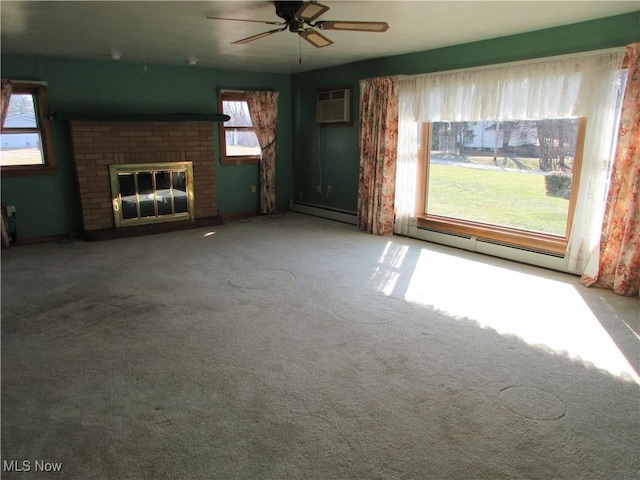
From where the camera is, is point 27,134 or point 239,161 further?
point 239,161

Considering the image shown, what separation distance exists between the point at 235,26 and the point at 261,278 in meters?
2.24

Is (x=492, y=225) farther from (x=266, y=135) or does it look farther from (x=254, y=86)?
(x=254, y=86)

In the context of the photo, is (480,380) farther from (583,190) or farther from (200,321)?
(583,190)

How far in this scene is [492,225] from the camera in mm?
4879

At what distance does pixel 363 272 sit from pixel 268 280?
3.01 feet

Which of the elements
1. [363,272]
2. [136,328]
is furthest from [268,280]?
[136,328]

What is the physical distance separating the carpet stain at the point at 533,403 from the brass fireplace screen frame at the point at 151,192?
16.4 feet

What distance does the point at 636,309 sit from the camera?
10.9 ft

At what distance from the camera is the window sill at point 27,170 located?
5.06 m

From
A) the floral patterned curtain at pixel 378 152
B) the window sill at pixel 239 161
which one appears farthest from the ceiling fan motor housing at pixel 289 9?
the window sill at pixel 239 161

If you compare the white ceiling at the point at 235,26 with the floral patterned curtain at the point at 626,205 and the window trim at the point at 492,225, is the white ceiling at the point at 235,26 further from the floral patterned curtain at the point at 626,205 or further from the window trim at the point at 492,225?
the window trim at the point at 492,225

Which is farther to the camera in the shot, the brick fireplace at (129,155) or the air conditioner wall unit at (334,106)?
the air conditioner wall unit at (334,106)

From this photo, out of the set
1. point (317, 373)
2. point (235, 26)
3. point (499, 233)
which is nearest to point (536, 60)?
point (499, 233)
